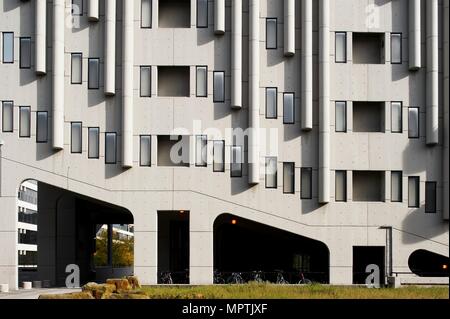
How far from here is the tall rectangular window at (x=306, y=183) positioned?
48562 millimetres

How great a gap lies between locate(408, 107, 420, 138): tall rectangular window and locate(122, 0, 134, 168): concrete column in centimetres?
1738

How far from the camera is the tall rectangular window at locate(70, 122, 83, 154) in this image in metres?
48.1

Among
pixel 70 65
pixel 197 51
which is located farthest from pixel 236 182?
pixel 70 65

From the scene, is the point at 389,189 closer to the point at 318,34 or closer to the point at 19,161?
the point at 318,34

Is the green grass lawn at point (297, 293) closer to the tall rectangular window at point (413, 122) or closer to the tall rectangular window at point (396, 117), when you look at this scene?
the tall rectangular window at point (413, 122)

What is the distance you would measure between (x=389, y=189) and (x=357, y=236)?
357 cm

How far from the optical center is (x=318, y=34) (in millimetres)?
49250

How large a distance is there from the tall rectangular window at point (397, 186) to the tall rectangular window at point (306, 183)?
516 cm

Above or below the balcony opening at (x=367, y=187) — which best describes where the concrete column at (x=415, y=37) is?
above

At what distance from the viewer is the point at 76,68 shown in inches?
1913

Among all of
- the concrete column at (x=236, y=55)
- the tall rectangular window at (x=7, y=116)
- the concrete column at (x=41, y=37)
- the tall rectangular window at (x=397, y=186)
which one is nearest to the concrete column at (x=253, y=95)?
the concrete column at (x=236, y=55)

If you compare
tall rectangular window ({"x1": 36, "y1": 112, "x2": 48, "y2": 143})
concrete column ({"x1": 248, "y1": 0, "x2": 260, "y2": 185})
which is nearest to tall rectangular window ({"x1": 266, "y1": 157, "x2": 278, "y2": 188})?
concrete column ({"x1": 248, "y1": 0, "x2": 260, "y2": 185})

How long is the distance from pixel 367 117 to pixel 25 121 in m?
21.5

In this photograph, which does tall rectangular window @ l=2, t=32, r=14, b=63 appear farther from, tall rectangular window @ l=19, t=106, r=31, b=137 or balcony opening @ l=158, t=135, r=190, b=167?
balcony opening @ l=158, t=135, r=190, b=167
